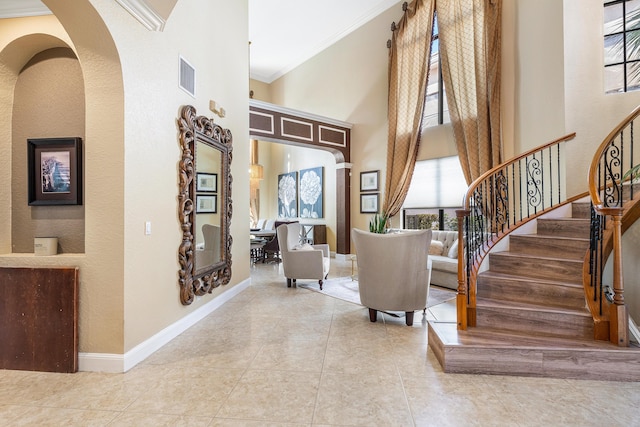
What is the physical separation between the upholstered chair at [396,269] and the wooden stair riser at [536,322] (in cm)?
66

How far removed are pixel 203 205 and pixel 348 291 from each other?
2.46 m

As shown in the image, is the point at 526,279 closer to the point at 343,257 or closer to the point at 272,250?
the point at 343,257

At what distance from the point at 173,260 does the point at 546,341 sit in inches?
128

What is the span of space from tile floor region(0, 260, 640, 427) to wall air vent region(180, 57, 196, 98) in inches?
97.0

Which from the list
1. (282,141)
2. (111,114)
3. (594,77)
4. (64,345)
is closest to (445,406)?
(64,345)

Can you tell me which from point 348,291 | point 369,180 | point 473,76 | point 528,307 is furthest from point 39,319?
point 473,76

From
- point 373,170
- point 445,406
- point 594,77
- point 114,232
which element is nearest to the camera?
point 445,406

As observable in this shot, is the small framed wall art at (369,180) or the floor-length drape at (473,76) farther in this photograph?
the small framed wall art at (369,180)

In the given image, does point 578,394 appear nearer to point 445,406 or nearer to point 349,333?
point 445,406

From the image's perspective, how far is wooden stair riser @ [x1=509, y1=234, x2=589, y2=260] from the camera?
3.34 meters

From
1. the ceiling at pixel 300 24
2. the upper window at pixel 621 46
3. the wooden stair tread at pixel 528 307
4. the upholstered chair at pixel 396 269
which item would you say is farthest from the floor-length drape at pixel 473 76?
the wooden stair tread at pixel 528 307

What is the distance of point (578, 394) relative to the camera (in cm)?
209

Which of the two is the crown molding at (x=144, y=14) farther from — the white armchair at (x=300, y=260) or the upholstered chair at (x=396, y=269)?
the white armchair at (x=300, y=260)

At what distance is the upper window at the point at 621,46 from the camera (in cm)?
439
